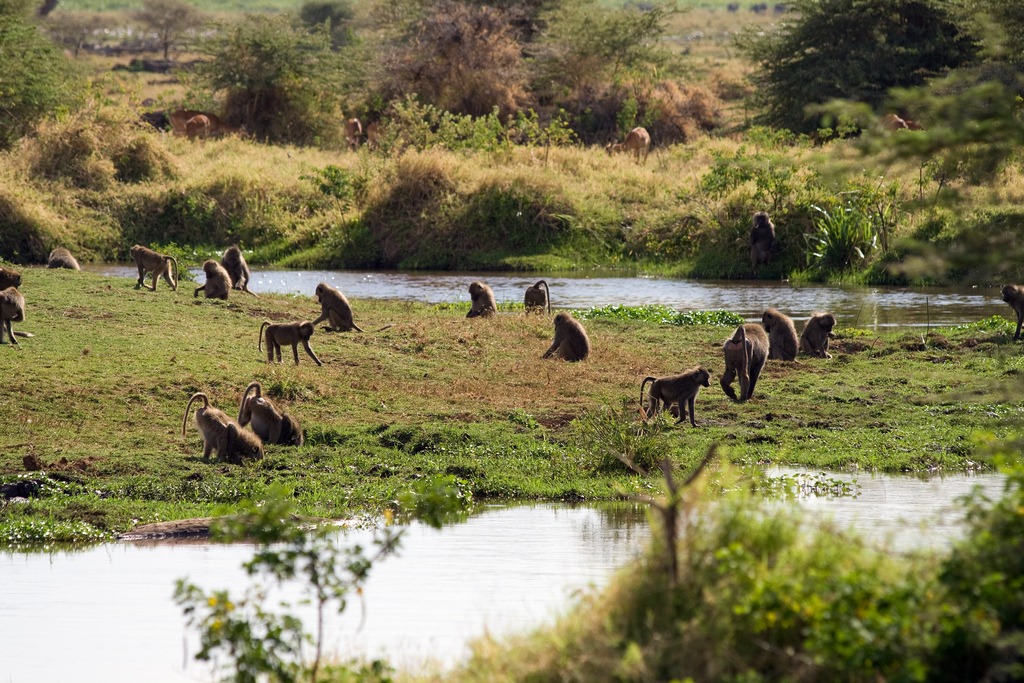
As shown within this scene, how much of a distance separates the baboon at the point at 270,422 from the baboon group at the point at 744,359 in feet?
10.5

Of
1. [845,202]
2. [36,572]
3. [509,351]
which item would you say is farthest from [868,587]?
[845,202]

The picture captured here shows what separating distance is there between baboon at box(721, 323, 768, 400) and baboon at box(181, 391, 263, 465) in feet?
17.2

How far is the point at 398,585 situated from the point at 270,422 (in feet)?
12.2

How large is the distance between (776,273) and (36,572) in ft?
68.4

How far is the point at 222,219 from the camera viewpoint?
33.3 m

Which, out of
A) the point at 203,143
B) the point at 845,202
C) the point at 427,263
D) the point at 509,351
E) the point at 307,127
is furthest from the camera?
the point at 307,127

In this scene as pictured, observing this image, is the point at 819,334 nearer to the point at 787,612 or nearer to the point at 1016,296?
the point at 1016,296

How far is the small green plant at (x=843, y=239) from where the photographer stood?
90.4ft

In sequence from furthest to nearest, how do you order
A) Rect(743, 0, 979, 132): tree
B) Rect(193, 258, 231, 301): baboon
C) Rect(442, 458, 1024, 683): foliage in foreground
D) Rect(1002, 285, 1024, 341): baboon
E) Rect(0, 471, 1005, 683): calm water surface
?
Rect(743, 0, 979, 132): tree, Rect(193, 258, 231, 301): baboon, Rect(1002, 285, 1024, 341): baboon, Rect(0, 471, 1005, 683): calm water surface, Rect(442, 458, 1024, 683): foliage in foreground

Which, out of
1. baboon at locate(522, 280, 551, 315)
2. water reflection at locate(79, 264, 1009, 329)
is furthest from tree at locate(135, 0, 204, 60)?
baboon at locate(522, 280, 551, 315)

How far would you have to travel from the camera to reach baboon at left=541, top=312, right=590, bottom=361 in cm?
1698

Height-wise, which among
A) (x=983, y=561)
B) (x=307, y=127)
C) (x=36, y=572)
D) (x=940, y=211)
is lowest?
(x=36, y=572)

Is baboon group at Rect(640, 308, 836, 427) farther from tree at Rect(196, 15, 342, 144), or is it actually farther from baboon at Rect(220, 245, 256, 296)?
tree at Rect(196, 15, 342, 144)

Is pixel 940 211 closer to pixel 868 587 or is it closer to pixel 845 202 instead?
pixel 845 202
